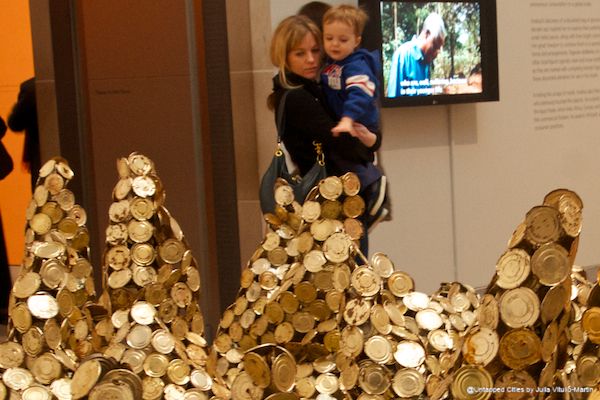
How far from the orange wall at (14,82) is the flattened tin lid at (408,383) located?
329cm

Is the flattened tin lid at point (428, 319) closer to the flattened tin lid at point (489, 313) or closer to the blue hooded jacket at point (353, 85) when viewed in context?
the flattened tin lid at point (489, 313)

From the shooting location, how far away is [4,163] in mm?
3867

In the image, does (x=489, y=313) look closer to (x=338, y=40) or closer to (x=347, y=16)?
(x=338, y=40)

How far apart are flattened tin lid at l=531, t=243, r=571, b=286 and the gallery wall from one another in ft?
14.0

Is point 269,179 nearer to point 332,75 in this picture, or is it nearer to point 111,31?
point 332,75

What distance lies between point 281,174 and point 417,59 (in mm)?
1172

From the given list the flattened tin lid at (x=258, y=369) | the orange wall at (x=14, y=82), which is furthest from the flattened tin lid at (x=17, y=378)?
the orange wall at (x=14, y=82)

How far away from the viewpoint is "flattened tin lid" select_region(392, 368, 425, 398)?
604mm

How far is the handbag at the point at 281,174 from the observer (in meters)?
3.81

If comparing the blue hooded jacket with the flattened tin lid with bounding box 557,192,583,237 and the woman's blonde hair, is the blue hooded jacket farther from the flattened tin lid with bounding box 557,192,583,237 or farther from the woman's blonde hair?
the flattened tin lid with bounding box 557,192,583,237

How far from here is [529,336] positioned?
52 centimetres

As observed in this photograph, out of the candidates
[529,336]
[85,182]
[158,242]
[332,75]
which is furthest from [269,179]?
[529,336]

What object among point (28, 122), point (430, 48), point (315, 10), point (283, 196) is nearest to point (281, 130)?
point (315, 10)

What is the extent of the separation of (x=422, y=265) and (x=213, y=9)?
161 cm
